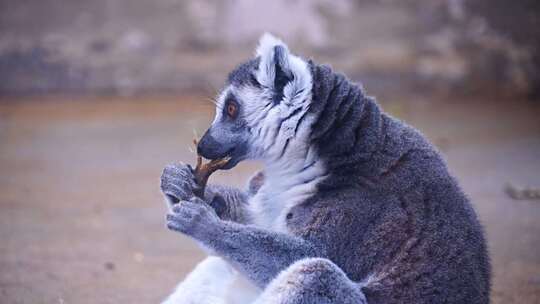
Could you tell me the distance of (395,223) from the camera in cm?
448

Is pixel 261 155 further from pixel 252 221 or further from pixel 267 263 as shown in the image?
pixel 267 263

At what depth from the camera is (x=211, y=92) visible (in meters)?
12.9

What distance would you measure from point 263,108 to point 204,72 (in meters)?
8.68

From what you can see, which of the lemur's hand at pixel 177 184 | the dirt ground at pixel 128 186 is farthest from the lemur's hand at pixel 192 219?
the dirt ground at pixel 128 186

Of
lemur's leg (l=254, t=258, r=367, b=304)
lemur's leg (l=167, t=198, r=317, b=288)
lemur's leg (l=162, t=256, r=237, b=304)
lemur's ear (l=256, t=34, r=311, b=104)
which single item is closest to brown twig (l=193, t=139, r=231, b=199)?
lemur's leg (l=162, t=256, r=237, b=304)

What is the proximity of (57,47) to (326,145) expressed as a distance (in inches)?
383

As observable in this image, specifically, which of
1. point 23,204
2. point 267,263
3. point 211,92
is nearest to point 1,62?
point 211,92

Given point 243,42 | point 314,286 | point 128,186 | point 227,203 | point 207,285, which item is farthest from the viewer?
point 243,42

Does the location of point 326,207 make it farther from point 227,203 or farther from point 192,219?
point 227,203

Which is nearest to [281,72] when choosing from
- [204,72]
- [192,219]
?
[192,219]

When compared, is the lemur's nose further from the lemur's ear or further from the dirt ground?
the dirt ground

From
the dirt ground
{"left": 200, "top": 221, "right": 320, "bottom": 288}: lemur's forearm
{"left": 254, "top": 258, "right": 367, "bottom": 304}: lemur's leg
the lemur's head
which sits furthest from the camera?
the dirt ground

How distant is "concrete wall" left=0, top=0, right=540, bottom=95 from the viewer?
1346 centimetres

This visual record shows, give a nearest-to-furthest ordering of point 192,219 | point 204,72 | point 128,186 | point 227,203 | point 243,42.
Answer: point 192,219
point 227,203
point 128,186
point 204,72
point 243,42
